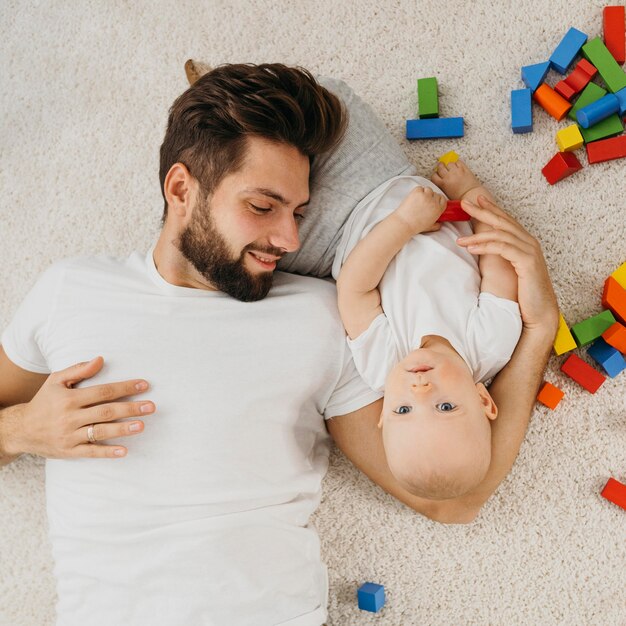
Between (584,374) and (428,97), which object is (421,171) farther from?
(584,374)

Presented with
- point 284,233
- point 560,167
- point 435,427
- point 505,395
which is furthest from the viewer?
point 560,167

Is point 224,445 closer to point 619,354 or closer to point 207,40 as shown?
point 619,354

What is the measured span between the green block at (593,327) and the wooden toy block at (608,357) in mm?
43

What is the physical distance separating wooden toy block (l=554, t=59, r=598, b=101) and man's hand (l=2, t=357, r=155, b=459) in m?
1.30

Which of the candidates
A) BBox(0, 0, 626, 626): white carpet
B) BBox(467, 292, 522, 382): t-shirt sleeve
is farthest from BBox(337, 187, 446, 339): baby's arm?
BBox(0, 0, 626, 626): white carpet

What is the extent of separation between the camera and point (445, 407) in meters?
1.44

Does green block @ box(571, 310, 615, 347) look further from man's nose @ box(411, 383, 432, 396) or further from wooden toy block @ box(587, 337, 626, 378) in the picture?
man's nose @ box(411, 383, 432, 396)

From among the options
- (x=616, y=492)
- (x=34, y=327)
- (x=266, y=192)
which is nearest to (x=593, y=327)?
(x=616, y=492)

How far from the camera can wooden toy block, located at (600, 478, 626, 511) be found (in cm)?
167

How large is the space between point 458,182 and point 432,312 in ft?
1.30

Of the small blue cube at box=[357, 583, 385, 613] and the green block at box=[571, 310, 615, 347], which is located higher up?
the green block at box=[571, 310, 615, 347]

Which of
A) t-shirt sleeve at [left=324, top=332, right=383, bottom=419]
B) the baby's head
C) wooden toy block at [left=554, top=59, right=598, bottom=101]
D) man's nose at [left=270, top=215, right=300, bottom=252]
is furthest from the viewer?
wooden toy block at [left=554, top=59, right=598, bottom=101]

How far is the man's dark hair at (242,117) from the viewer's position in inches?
58.5

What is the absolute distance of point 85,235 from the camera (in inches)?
78.0
